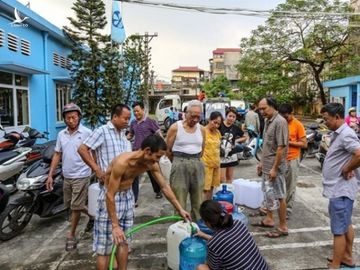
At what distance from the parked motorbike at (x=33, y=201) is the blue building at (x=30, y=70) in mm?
5314

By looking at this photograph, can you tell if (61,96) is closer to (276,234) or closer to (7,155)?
(7,155)

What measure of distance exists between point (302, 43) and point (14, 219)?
2626 cm

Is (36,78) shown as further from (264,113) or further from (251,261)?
(251,261)

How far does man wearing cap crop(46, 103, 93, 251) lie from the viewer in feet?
14.7

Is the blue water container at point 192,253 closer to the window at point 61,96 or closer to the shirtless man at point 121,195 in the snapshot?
the shirtless man at point 121,195

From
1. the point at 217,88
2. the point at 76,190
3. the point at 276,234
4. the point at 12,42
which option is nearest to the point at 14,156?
the point at 76,190

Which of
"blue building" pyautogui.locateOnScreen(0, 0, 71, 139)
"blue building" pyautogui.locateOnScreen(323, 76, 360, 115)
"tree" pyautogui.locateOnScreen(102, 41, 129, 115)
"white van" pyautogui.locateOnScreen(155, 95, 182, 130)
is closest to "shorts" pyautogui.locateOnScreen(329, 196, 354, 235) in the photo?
"blue building" pyautogui.locateOnScreen(0, 0, 71, 139)

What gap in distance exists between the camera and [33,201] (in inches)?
192

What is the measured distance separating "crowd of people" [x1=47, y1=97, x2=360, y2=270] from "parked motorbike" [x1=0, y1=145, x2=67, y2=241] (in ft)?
1.20

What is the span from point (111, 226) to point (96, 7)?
36.2 ft

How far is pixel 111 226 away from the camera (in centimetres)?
315

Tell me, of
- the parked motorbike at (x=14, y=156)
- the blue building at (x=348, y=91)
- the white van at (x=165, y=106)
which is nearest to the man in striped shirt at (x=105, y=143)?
the parked motorbike at (x=14, y=156)

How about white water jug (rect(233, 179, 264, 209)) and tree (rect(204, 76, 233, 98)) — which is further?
tree (rect(204, 76, 233, 98))

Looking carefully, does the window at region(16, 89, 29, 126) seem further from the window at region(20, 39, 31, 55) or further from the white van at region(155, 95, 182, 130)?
the white van at region(155, 95, 182, 130)
